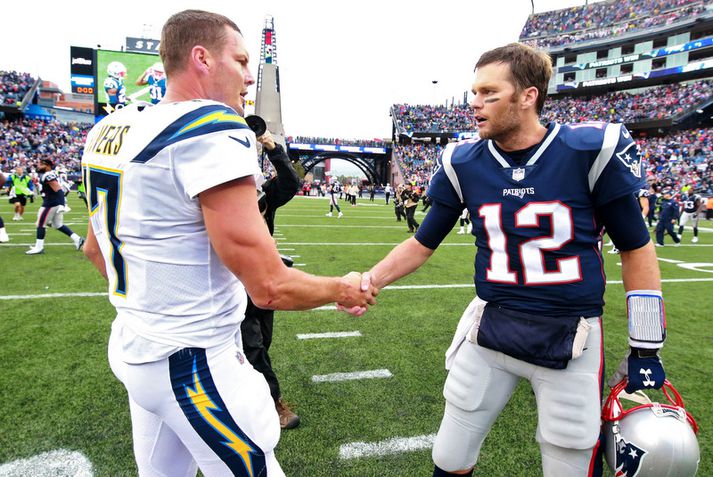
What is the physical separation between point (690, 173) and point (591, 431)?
36.4m

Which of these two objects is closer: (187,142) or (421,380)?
(187,142)

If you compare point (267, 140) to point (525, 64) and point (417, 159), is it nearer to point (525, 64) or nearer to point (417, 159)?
point (525, 64)

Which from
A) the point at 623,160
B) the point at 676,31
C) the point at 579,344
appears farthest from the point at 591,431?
the point at 676,31

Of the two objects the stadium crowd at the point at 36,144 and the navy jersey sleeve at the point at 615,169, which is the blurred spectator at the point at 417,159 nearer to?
the stadium crowd at the point at 36,144

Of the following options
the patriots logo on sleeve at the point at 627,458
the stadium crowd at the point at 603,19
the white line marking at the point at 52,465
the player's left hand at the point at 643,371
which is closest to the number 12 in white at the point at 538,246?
the player's left hand at the point at 643,371

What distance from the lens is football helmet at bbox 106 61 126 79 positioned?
111 feet

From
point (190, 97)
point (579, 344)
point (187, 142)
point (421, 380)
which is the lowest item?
point (421, 380)

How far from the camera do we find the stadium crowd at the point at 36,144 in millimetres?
34875

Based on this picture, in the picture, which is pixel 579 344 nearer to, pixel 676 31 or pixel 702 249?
pixel 702 249

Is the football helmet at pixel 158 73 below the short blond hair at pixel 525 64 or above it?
above

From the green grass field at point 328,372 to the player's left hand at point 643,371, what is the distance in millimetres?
1184

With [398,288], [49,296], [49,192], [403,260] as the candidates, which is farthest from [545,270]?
[49,192]

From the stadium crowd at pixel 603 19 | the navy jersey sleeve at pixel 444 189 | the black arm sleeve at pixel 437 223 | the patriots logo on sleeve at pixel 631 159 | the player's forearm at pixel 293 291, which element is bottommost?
the player's forearm at pixel 293 291

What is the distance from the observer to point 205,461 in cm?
134
